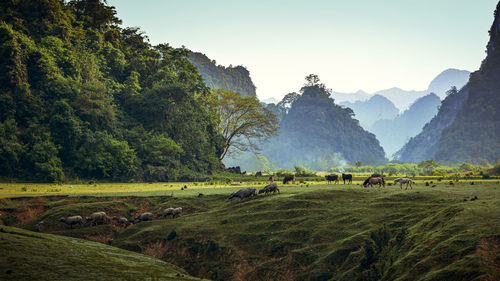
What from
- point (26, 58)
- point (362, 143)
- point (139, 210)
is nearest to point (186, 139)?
point (26, 58)

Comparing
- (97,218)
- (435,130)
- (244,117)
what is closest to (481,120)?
(435,130)

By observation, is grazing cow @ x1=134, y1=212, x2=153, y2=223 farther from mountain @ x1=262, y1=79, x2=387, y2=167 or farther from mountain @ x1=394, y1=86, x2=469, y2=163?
mountain @ x1=262, y1=79, x2=387, y2=167

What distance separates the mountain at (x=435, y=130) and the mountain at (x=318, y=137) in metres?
16.1

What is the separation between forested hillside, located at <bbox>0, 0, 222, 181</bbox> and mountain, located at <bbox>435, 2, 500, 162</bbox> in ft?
247

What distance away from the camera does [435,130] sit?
5782 inches

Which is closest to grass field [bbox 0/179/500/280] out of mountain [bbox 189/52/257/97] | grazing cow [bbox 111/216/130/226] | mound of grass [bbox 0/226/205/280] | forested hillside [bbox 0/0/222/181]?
grazing cow [bbox 111/216/130/226]

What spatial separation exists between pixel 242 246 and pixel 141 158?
3126 centimetres

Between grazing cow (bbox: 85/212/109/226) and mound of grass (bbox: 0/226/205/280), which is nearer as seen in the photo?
mound of grass (bbox: 0/226/205/280)

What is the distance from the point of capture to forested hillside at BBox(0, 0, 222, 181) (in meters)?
37.4

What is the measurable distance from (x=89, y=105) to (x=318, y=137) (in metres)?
129

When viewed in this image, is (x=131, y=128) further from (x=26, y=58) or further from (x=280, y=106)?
(x=280, y=106)

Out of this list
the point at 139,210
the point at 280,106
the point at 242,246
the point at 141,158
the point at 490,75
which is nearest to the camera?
the point at 242,246

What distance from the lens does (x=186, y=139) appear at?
5481 cm

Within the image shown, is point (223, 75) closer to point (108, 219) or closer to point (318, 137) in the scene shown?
point (318, 137)
